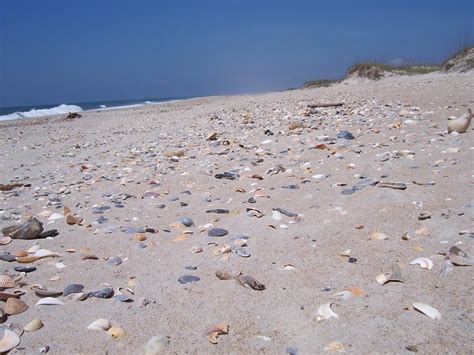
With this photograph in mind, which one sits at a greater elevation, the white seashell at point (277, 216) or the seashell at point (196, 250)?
the white seashell at point (277, 216)

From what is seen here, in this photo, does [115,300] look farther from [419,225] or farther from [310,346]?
[419,225]


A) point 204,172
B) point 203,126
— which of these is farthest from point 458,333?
point 203,126

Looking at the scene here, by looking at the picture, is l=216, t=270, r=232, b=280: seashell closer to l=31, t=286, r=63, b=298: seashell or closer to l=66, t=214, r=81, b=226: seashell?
l=31, t=286, r=63, b=298: seashell

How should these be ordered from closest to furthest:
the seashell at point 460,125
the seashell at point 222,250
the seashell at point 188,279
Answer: the seashell at point 188,279, the seashell at point 222,250, the seashell at point 460,125

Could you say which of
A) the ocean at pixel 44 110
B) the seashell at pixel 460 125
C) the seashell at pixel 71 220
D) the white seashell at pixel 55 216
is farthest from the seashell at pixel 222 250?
the ocean at pixel 44 110

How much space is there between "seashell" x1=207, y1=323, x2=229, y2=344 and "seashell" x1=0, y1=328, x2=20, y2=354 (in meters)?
0.97

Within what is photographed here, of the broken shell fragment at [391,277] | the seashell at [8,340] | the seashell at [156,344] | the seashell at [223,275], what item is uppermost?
the seashell at [8,340]

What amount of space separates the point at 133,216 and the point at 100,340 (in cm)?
208

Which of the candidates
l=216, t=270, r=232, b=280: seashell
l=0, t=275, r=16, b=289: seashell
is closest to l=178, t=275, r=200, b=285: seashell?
l=216, t=270, r=232, b=280: seashell

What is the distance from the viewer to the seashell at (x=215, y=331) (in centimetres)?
219

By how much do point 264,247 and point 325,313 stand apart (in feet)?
3.17

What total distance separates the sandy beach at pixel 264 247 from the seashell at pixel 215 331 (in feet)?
0.07

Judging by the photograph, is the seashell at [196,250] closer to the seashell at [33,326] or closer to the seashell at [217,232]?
the seashell at [217,232]

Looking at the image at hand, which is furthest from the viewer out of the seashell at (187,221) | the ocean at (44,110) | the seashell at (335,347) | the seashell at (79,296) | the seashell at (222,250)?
the ocean at (44,110)
